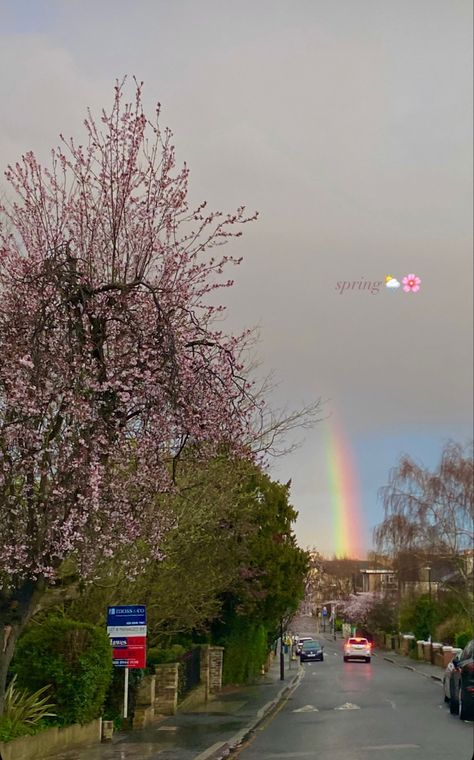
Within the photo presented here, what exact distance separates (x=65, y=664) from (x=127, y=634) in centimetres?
244

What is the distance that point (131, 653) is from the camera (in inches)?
686

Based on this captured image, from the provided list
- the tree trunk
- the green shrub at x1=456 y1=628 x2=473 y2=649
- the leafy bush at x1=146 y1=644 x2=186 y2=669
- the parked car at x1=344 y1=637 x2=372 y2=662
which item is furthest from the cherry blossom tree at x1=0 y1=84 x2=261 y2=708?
the parked car at x1=344 y1=637 x2=372 y2=662

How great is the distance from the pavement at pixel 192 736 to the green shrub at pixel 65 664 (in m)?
0.73

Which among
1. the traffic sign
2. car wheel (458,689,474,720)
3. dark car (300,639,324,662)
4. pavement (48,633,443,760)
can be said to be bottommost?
dark car (300,639,324,662)

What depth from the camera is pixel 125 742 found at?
15867 mm

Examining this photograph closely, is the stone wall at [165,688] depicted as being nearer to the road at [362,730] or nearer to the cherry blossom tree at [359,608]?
the road at [362,730]

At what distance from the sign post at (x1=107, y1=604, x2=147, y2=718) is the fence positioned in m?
5.72

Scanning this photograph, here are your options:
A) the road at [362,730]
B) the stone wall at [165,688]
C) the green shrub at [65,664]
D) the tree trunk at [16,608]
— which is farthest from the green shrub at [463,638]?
the tree trunk at [16,608]

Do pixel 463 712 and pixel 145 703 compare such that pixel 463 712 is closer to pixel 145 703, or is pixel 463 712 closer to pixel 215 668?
pixel 145 703

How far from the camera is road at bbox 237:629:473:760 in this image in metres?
14.2

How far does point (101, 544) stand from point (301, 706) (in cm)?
1528

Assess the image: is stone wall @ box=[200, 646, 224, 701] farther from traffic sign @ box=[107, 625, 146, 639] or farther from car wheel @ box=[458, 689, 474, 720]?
traffic sign @ box=[107, 625, 146, 639]

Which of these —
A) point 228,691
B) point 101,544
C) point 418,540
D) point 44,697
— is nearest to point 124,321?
point 101,544

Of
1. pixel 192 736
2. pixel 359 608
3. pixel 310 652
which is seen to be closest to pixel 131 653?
pixel 192 736
